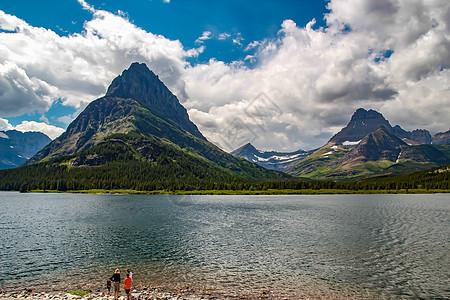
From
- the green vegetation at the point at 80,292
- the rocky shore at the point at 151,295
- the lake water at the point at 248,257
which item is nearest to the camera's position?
the rocky shore at the point at 151,295

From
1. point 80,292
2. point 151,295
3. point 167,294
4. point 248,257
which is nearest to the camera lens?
point 151,295

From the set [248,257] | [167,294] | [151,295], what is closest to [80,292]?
[151,295]

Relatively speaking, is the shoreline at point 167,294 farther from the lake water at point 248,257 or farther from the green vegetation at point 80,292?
the lake water at point 248,257

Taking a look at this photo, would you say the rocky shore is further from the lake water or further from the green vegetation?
the lake water

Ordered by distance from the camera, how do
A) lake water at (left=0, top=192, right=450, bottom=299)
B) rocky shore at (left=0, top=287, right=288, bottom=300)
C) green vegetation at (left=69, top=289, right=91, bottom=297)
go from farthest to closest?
lake water at (left=0, top=192, right=450, bottom=299) → green vegetation at (left=69, top=289, right=91, bottom=297) → rocky shore at (left=0, top=287, right=288, bottom=300)

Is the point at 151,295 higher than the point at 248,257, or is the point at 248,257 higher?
the point at 248,257

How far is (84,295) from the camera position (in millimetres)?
32344

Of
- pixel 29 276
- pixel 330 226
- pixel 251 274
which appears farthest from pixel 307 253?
pixel 29 276

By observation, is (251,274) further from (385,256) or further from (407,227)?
(407,227)

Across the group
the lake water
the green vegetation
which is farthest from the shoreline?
the lake water

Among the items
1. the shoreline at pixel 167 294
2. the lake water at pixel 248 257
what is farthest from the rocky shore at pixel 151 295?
the lake water at pixel 248 257

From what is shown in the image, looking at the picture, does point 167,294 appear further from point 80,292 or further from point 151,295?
point 80,292

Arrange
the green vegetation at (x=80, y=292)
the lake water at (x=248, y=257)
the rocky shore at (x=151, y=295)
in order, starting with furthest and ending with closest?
1. the lake water at (x=248, y=257)
2. the green vegetation at (x=80, y=292)
3. the rocky shore at (x=151, y=295)

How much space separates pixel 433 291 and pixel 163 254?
137 feet
